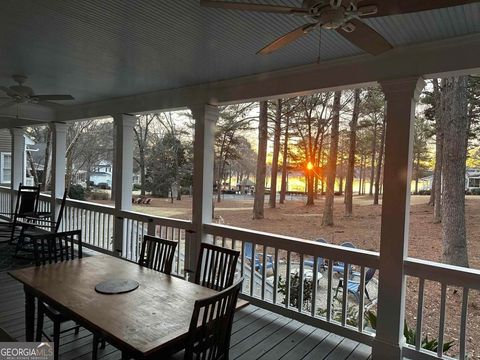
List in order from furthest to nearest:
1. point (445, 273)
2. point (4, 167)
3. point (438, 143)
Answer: point (4, 167), point (438, 143), point (445, 273)

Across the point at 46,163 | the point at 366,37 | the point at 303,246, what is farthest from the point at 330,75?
the point at 46,163

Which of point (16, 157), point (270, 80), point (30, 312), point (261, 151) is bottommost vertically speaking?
point (30, 312)

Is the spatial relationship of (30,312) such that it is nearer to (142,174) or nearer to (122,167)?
(122,167)

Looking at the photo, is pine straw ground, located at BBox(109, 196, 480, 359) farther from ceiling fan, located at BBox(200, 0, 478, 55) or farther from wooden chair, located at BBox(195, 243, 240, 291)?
ceiling fan, located at BBox(200, 0, 478, 55)

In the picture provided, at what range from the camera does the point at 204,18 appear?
2.34 meters

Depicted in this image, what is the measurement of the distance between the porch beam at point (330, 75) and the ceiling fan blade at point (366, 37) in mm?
936

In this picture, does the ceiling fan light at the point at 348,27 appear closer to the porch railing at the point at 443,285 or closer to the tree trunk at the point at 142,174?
the porch railing at the point at 443,285

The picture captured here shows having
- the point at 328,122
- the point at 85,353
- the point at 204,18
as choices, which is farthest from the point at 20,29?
the point at 328,122

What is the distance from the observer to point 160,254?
9.30 ft

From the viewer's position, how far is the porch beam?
247 centimetres

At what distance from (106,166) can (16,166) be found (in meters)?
11.4

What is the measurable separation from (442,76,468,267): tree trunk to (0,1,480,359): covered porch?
14.0 ft

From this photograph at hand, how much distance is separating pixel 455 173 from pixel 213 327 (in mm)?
6358

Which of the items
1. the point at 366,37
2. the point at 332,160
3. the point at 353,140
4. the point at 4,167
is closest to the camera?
the point at 366,37
